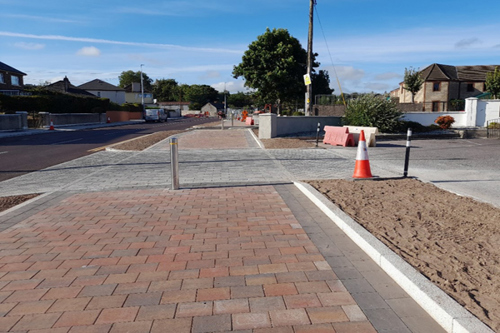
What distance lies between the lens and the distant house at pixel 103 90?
78.7 metres

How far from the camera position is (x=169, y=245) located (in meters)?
4.45

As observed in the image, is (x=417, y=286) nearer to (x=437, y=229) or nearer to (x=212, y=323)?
(x=212, y=323)

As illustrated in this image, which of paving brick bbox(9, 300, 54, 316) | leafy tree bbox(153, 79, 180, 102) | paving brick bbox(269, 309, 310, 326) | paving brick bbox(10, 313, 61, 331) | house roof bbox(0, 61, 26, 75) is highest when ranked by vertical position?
leafy tree bbox(153, 79, 180, 102)

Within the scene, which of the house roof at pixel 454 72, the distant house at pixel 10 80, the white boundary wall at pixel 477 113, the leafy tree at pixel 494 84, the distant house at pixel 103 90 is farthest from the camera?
the distant house at pixel 103 90

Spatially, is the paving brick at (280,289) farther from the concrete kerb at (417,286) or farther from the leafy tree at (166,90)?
the leafy tree at (166,90)

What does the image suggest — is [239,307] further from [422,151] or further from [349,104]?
[349,104]

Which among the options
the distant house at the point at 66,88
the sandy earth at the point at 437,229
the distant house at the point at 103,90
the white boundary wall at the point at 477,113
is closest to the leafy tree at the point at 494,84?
the white boundary wall at the point at 477,113

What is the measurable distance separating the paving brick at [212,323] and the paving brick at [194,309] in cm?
7

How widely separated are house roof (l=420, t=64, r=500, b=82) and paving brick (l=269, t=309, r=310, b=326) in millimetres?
52085

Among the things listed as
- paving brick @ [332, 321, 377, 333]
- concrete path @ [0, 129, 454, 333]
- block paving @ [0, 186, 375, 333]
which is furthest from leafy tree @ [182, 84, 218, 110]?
paving brick @ [332, 321, 377, 333]

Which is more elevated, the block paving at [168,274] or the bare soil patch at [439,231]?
the bare soil patch at [439,231]

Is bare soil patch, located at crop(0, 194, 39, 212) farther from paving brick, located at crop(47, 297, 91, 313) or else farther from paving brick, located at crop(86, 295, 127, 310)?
paving brick, located at crop(86, 295, 127, 310)

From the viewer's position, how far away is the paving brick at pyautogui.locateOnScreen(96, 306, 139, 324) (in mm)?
2898

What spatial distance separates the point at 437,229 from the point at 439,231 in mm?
76
